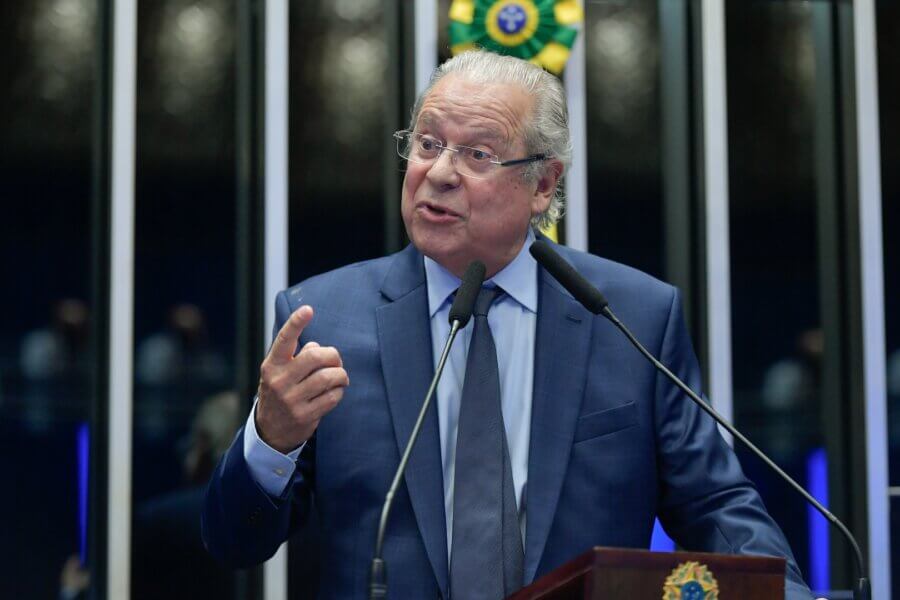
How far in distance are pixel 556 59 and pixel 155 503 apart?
1.94m

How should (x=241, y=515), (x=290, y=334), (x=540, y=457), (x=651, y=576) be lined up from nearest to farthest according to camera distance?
(x=651, y=576)
(x=290, y=334)
(x=241, y=515)
(x=540, y=457)

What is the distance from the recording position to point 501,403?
213 cm

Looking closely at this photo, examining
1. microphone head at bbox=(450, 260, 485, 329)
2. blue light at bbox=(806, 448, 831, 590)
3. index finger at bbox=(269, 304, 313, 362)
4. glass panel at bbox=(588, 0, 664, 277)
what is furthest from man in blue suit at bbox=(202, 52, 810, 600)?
blue light at bbox=(806, 448, 831, 590)

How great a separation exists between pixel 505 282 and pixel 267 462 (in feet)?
1.90

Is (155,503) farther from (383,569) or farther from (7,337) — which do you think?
(383,569)

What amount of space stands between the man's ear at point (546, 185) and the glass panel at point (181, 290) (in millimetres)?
1944

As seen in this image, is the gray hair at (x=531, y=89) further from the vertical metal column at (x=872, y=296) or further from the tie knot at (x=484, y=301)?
the vertical metal column at (x=872, y=296)

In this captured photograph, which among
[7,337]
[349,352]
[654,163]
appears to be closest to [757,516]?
[349,352]

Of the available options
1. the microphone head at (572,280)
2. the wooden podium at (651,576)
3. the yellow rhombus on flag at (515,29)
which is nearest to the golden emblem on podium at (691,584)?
the wooden podium at (651,576)

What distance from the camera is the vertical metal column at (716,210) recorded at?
4305 millimetres

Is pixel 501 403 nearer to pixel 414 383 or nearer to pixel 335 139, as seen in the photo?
pixel 414 383

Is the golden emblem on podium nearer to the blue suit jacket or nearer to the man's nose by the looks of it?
the blue suit jacket

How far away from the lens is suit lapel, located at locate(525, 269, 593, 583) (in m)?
2.04

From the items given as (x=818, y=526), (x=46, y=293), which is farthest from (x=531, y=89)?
(x=818, y=526)
